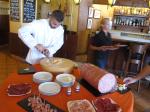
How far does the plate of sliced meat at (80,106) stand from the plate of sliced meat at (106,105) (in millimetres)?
50

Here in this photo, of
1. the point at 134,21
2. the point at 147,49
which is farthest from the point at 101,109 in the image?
the point at 134,21

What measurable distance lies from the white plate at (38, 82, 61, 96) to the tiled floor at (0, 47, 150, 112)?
81.3 inches

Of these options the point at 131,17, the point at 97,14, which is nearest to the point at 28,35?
the point at 97,14

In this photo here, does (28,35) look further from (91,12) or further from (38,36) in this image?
(91,12)

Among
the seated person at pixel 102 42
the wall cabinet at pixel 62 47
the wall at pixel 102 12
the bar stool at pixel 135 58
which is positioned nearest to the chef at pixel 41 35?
the seated person at pixel 102 42

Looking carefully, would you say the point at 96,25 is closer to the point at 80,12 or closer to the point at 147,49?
the point at 80,12

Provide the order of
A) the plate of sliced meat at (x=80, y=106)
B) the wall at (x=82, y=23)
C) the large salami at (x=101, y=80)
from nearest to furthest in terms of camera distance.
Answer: the plate of sliced meat at (x=80, y=106), the large salami at (x=101, y=80), the wall at (x=82, y=23)

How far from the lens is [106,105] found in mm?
1506

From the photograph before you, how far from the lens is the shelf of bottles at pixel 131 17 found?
25.5ft

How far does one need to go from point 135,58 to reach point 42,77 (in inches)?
114

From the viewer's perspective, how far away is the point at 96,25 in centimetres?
761

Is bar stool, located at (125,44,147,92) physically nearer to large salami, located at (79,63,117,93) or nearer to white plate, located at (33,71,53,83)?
large salami, located at (79,63,117,93)

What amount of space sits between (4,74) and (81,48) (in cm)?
318

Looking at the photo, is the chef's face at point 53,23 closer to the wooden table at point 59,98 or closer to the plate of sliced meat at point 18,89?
the wooden table at point 59,98
